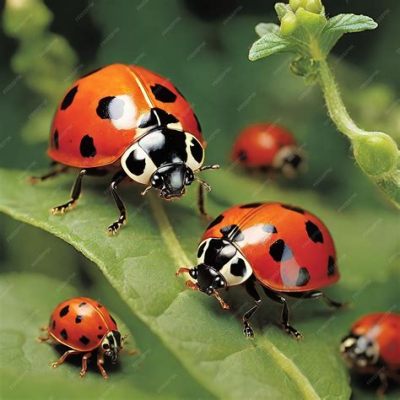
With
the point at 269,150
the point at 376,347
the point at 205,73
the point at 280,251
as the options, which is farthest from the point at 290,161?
the point at 280,251

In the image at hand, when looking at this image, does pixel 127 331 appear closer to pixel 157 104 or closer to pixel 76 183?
pixel 76 183

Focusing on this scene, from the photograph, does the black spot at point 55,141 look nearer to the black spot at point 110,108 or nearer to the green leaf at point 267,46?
the black spot at point 110,108

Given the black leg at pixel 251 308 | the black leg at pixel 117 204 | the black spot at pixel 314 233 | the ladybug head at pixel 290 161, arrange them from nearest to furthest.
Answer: the black leg at pixel 251 308 → the black leg at pixel 117 204 → the black spot at pixel 314 233 → the ladybug head at pixel 290 161

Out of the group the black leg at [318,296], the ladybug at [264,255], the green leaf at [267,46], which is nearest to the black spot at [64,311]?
the ladybug at [264,255]

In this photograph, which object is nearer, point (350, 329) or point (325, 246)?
point (325, 246)

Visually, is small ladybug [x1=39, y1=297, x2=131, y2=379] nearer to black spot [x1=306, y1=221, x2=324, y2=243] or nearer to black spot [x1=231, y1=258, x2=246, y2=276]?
black spot [x1=231, y1=258, x2=246, y2=276]

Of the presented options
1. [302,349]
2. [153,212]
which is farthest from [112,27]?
[302,349]
